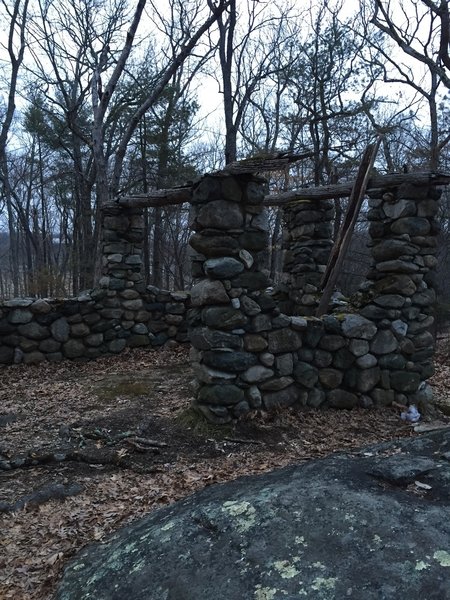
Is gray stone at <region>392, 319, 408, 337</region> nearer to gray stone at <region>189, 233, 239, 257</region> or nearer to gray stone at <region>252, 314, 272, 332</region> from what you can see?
gray stone at <region>252, 314, 272, 332</region>

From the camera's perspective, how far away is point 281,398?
211 inches

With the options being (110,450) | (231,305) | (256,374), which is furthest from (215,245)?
(110,450)

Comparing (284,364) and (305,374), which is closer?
(284,364)

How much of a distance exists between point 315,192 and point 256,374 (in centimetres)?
412

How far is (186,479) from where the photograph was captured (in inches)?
153

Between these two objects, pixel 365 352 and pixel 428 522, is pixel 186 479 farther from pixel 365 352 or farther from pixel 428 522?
pixel 365 352

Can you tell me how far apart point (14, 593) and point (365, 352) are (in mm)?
4529

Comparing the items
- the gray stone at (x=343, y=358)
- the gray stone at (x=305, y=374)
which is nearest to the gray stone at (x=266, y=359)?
the gray stone at (x=305, y=374)

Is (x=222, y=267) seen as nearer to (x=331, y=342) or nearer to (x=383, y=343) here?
(x=331, y=342)

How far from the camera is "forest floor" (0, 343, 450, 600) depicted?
309cm

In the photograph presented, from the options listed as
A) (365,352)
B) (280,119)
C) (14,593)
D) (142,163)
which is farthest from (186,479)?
(280,119)

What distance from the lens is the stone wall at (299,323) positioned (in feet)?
16.6

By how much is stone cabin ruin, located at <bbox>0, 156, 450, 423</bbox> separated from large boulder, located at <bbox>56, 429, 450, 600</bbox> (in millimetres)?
2400

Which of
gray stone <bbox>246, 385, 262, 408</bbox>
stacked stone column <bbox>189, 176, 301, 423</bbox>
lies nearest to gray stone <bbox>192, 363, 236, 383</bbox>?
stacked stone column <bbox>189, 176, 301, 423</bbox>
